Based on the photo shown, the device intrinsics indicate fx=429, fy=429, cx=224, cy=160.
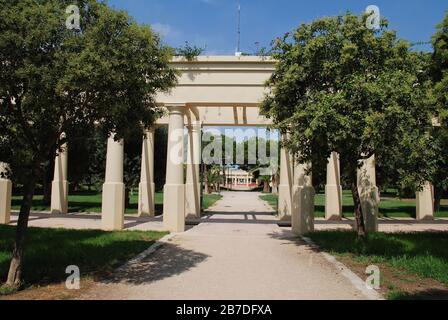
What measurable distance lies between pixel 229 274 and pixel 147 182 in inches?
645

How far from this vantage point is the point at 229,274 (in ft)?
28.7

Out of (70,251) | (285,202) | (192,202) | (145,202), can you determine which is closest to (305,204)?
(285,202)

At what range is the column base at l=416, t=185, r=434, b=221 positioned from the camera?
23625 mm

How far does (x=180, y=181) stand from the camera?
16359 millimetres

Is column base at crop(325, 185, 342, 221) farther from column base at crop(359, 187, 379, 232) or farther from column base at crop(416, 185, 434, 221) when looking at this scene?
column base at crop(359, 187, 379, 232)

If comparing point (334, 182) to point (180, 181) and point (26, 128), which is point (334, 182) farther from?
point (26, 128)

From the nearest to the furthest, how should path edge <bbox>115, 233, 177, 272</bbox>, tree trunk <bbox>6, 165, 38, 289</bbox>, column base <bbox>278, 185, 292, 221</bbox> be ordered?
tree trunk <bbox>6, 165, 38, 289</bbox>
path edge <bbox>115, 233, 177, 272</bbox>
column base <bbox>278, 185, 292, 221</bbox>

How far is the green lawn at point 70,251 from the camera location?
8.41 meters

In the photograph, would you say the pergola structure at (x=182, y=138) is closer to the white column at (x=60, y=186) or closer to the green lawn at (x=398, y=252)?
the green lawn at (x=398, y=252)

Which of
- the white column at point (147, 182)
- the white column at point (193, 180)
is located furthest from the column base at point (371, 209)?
the white column at point (147, 182)

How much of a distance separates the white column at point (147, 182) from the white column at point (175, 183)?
779 centimetres

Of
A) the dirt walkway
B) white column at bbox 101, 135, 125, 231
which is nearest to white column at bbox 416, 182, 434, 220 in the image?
the dirt walkway

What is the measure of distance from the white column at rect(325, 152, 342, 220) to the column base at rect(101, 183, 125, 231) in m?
11.0

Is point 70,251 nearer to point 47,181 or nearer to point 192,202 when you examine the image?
point 192,202
